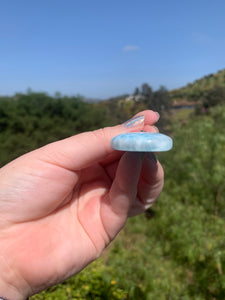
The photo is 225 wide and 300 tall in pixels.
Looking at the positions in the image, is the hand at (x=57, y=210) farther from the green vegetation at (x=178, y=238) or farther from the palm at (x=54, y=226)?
the green vegetation at (x=178, y=238)

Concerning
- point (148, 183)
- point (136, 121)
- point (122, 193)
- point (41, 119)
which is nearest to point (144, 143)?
point (136, 121)

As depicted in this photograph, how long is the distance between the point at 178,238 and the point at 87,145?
2476 mm

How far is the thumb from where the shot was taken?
1.16m

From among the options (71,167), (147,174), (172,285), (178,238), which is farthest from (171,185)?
(71,167)

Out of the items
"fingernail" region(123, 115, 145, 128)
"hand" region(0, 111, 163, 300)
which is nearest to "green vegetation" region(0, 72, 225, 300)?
"fingernail" region(123, 115, 145, 128)

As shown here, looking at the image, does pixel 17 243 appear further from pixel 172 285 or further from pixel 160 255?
pixel 160 255

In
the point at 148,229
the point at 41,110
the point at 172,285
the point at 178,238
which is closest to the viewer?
the point at 172,285

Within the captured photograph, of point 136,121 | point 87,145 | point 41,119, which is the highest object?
point 41,119

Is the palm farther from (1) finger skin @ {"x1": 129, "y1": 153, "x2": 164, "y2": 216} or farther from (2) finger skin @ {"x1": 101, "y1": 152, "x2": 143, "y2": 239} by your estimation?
(1) finger skin @ {"x1": 129, "y1": 153, "x2": 164, "y2": 216}

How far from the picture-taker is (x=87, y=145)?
1.17 m

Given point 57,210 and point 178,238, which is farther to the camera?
point 178,238

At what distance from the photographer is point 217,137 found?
3436mm

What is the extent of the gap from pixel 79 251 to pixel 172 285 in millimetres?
2148

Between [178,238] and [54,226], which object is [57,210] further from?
[178,238]
